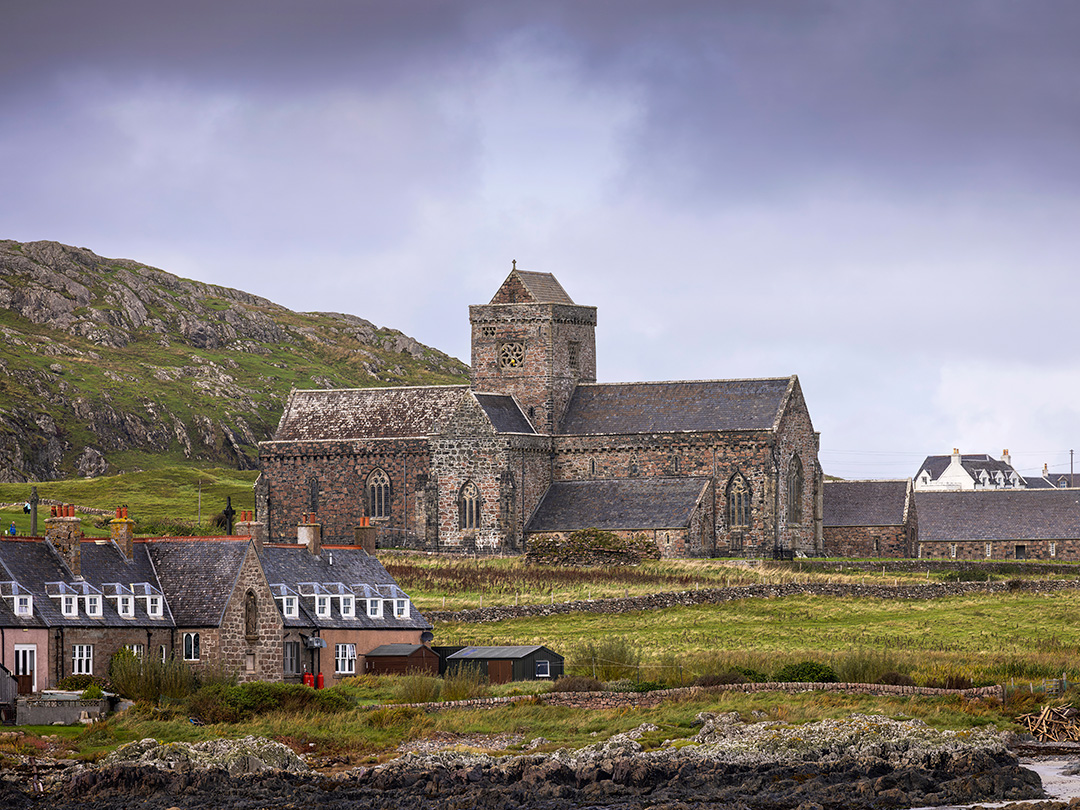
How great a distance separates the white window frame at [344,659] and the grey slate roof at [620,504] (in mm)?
32073

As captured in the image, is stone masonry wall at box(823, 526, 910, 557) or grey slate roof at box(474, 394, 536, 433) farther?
stone masonry wall at box(823, 526, 910, 557)

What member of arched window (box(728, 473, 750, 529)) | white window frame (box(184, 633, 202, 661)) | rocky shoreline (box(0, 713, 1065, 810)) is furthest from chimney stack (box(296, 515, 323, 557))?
arched window (box(728, 473, 750, 529))

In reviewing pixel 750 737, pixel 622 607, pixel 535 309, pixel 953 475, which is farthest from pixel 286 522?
→ pixel 953 475

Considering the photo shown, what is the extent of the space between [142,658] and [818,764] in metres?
18.3

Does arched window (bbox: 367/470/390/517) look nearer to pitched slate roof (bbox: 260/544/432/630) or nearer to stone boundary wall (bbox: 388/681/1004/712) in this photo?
pitched slate roof (bbox: 260/544/432/630)

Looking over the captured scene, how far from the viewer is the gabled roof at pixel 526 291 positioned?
95750mm

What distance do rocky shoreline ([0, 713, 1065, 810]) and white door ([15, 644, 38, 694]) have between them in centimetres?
686

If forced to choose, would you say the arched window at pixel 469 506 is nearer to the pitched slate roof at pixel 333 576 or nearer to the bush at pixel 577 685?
the pitched slate roof at pixel 333 576

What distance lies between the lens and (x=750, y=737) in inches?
1641

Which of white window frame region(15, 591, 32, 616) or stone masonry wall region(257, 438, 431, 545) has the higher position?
stone masonry wall region(257, 438, 431, 545)

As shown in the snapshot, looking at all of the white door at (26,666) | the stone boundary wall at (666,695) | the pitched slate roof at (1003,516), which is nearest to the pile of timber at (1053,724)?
the stone boundary wall at (666,695)

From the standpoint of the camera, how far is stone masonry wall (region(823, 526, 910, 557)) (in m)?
94.8

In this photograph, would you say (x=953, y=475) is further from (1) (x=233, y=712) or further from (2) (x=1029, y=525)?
(1) (x=233, y=712)

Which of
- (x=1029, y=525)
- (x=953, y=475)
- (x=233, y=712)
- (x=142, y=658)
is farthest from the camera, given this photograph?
(x=953, y=475)
